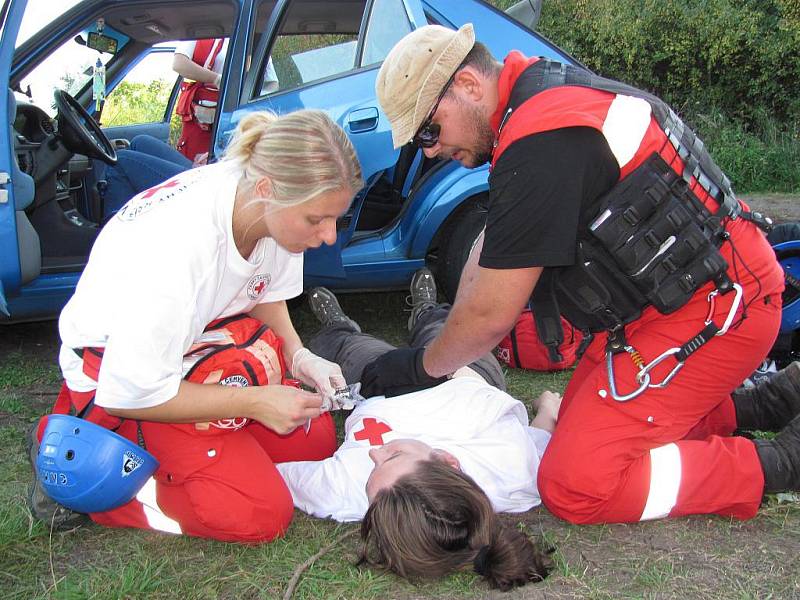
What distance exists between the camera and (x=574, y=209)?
2092mm

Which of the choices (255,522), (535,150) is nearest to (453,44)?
(535,150)

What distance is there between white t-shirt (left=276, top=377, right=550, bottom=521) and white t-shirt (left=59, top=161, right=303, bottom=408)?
0.70m

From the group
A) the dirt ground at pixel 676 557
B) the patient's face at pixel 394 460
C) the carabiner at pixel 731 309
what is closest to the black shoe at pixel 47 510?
the patient's face at pixel 394 460

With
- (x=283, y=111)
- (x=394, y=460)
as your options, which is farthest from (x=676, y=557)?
(x=283, y=111)

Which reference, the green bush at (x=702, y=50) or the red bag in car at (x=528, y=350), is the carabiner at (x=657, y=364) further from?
the green bush at (x=702, y=50)

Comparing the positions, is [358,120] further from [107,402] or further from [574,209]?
[107,402]

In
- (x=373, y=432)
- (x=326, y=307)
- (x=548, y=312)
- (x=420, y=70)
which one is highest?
(x=420, y=70)

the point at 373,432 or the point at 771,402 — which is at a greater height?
the point at 771,402

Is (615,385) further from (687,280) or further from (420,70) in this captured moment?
(420,70)

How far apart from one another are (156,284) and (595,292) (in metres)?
1.30

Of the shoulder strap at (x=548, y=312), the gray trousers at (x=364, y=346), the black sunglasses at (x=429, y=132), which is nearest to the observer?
the black sunglasses at (x=429, y=132)

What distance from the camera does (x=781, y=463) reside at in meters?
2.47

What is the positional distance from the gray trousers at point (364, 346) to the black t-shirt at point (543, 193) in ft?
3.32

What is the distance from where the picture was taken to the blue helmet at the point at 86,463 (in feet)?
7.18
